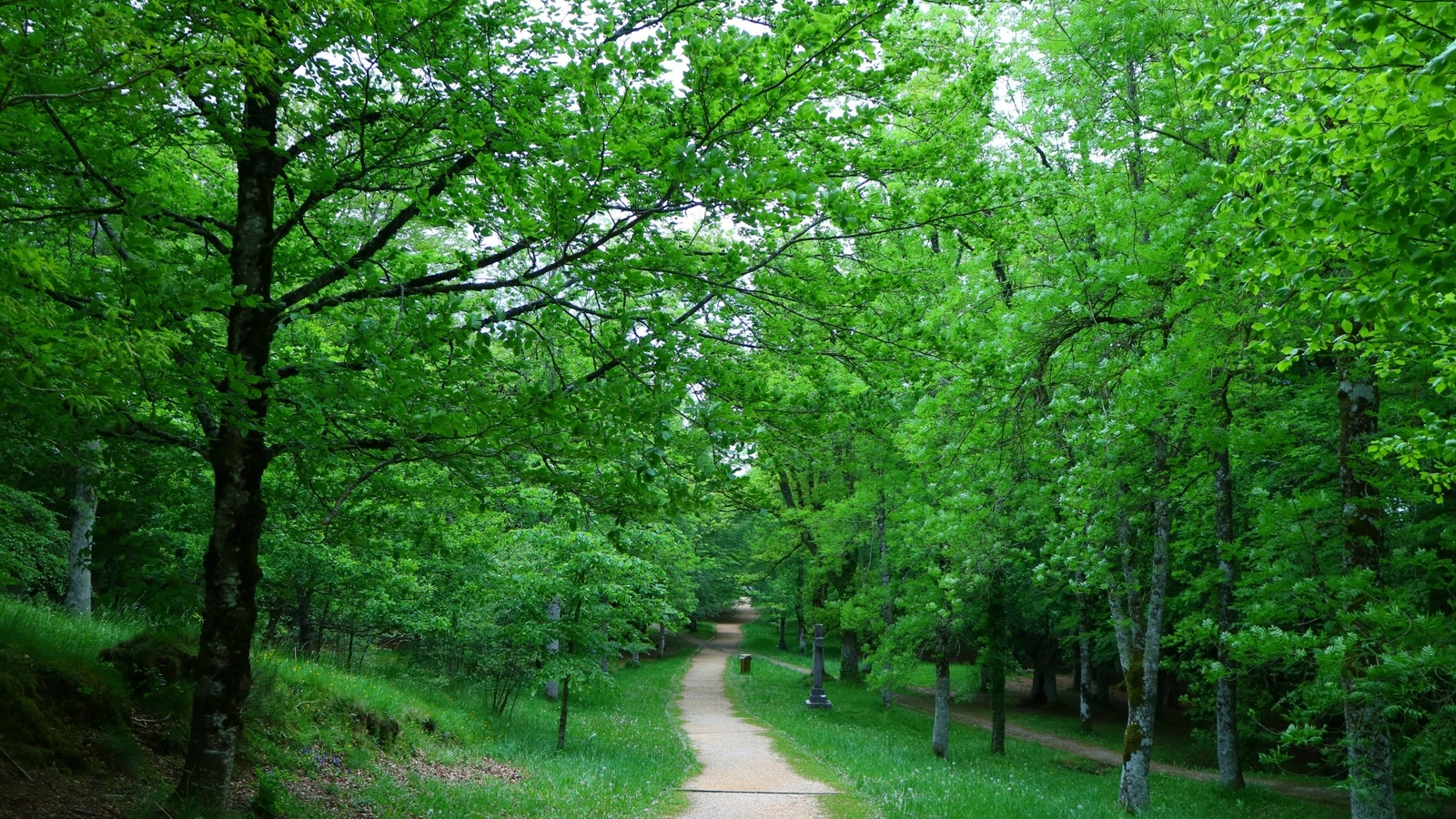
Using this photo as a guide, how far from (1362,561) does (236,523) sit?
9.83 m

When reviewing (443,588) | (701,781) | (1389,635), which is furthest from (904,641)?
(1389,635)

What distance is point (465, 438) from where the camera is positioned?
19.0ft

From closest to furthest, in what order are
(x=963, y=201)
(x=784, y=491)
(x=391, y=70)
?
(x=391, y=70) < (x=963, y=201) < (x=784, y=491)

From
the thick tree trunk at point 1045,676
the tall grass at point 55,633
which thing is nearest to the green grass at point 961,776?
the thick tree trunk at point 1045,676

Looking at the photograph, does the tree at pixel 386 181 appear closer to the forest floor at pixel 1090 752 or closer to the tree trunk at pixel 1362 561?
the tree trunk at pixel 1362 561

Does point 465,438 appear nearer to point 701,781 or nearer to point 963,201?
point 963,201

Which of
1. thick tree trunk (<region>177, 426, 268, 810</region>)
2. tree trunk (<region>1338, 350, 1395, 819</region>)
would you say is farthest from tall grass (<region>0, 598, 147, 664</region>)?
tree trunk (<region>1338, 350, 1395, 819</region>)

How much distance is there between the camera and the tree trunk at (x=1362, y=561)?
746 centimetres

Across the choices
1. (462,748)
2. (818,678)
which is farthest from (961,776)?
(818,678)

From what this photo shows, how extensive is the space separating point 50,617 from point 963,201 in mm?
9773

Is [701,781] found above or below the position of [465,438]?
below

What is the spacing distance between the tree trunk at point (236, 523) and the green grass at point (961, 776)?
282 inches

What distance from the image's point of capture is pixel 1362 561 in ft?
25.6

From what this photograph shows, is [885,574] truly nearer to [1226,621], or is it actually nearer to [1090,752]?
[1090,752]
